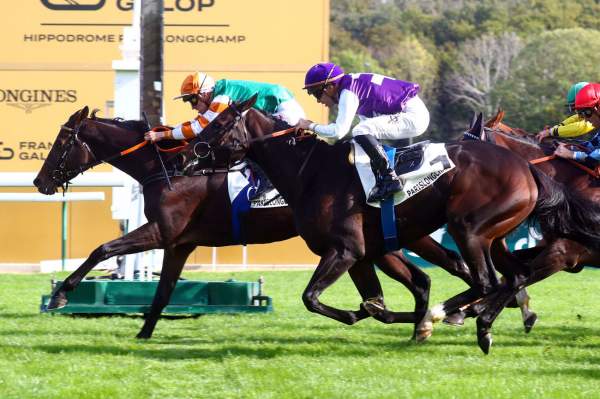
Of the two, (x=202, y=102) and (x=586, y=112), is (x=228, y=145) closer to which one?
(x=202, y=102)

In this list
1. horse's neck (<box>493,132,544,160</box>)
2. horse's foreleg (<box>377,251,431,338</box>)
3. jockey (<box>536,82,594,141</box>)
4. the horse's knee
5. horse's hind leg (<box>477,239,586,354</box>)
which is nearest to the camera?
the horse's knee

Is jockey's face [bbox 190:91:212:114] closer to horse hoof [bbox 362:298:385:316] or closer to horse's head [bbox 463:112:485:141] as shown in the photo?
horse's head [bbox 463:112:485:141]

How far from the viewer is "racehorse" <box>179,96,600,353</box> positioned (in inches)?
271

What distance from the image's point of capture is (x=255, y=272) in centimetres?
1515

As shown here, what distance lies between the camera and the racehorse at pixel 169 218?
780 cm

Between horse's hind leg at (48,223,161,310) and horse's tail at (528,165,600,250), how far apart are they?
104 inches

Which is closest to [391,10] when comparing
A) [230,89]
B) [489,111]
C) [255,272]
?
[489,111]

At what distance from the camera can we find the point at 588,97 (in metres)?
7.93

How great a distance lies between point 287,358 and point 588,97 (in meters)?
2.98

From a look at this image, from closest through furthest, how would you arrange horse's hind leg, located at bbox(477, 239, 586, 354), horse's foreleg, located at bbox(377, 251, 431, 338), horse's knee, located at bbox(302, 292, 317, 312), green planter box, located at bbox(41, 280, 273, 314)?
horse's knee, located at bbox(302, 292, 317, 312), horse's hind leg, located at bbox(477, 239, 586, 354), horse's foreleg, located at bbox(377, 251, 431, 338), green planter box, located at bbox(41, 280, 273, 314)

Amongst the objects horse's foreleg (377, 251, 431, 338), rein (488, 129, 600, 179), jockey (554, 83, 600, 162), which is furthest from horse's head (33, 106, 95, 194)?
jockey (554, 83, 600, 162)

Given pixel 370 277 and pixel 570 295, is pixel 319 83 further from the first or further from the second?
pixel 570 295

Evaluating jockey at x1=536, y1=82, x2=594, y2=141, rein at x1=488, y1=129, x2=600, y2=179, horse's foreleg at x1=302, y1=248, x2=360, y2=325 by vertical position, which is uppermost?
jockey at x1=536, y1=82, x2=594, y2=141

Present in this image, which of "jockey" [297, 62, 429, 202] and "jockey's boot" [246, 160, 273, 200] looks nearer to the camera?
"jockey" [297, 62, 429, 202]
